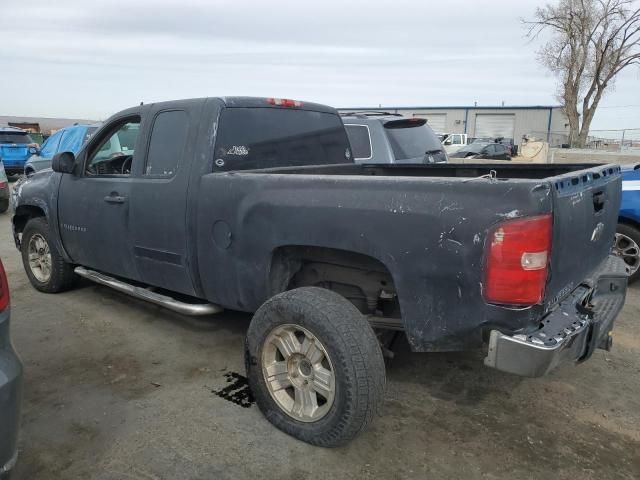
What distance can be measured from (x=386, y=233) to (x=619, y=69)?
3059 centimetres

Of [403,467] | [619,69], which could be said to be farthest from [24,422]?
[619,69]

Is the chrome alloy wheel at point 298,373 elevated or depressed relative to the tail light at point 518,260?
depressed

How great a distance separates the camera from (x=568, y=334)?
2518mm

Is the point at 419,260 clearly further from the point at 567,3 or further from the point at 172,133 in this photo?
the point at 567,3

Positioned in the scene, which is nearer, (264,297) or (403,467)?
(403,467)

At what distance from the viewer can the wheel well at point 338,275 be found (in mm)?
3025

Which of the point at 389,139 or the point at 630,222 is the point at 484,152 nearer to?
the point at 389,139

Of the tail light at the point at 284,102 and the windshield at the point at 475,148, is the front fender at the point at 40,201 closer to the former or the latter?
the tail light at the point at 284,102

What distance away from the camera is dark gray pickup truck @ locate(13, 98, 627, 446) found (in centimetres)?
240

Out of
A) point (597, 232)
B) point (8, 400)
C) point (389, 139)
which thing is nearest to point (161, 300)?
point (8, 400)

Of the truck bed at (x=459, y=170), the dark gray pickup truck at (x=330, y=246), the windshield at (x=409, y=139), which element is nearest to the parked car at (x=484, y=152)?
the windshield at (x=409, y=139)

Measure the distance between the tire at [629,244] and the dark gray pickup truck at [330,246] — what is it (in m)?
1.99

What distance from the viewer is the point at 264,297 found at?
334 cm

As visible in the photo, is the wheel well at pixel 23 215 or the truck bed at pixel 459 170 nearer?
the truck bed at pixel 459 170
